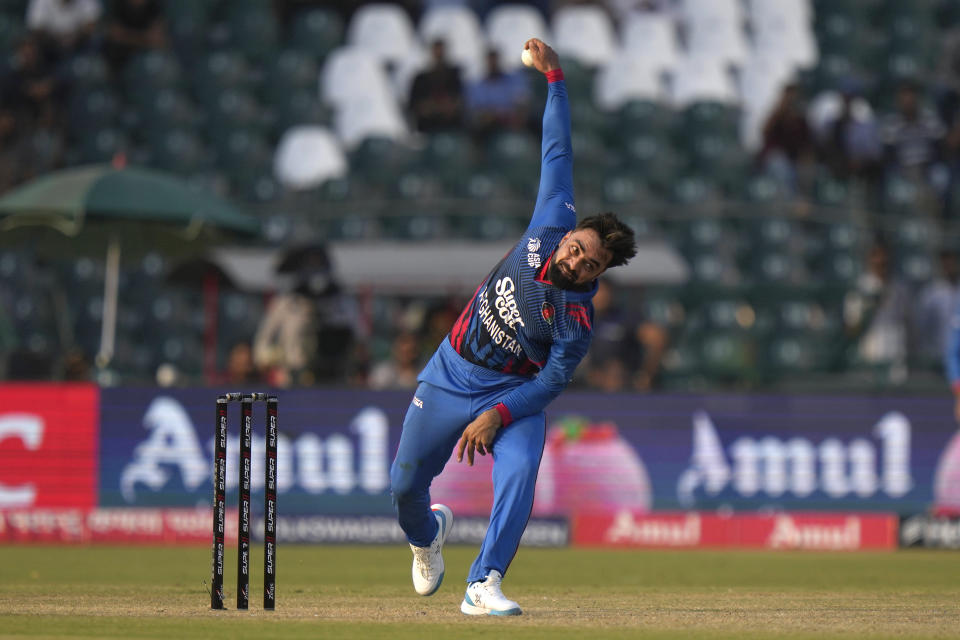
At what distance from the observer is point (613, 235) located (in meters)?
6.62

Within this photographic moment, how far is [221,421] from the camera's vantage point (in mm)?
6840

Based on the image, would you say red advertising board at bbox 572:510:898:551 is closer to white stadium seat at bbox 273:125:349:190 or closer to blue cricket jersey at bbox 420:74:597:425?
white stadium seat at bbox 273:125:349:190

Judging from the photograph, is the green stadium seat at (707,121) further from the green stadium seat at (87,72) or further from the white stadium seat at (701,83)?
the green stadium seat at (87,72)

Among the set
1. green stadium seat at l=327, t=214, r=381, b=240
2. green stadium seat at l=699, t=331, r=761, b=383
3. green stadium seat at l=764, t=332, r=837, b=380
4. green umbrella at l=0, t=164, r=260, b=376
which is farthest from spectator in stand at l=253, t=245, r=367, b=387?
green stadium seat at l=764, t=332, r=837, b=380

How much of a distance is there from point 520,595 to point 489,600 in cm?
157

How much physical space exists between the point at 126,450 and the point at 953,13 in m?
14.0

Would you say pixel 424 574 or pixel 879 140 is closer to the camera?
pixel 424 574

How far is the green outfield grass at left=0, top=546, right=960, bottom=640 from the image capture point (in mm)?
6359

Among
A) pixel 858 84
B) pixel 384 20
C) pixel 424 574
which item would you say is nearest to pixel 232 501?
pixel 424 574

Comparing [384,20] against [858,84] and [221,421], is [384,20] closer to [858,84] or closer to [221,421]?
[858,84]

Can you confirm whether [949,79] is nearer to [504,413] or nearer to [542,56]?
[542,56]

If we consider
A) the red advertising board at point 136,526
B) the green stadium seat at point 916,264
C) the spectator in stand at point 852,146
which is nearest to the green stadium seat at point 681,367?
the green stadium seat at point 916,264

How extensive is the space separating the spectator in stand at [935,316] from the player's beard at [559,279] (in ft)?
30.1

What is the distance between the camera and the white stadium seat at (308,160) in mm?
18156
